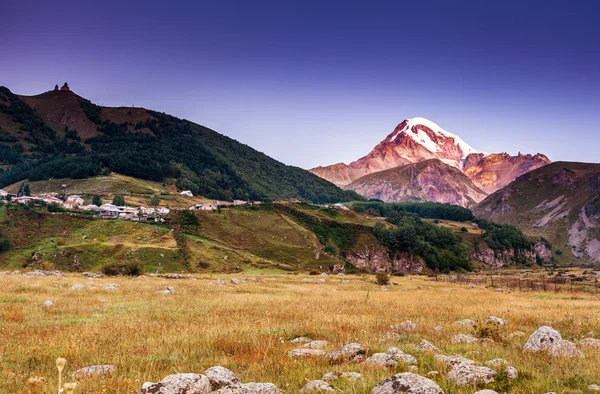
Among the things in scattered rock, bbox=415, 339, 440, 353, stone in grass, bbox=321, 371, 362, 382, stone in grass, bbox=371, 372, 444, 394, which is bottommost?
scattered rock, bbox=415, 339, 440, 353

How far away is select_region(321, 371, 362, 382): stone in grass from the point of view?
813cm

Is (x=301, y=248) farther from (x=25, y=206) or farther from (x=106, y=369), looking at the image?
(x=106, y=369)

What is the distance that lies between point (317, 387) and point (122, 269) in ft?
204

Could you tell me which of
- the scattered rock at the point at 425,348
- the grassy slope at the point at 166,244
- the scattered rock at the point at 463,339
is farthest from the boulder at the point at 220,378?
the grassy slope at the point at 166,244

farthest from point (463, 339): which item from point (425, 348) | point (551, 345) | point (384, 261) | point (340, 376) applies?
point (384, 261)

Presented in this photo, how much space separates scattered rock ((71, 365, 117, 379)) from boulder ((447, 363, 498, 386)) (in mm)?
7720

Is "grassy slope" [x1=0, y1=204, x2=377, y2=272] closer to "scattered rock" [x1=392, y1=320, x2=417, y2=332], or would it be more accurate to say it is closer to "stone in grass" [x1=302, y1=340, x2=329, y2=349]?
"scattered rock" [x1=392, y1=320, x2=417, y2=332]

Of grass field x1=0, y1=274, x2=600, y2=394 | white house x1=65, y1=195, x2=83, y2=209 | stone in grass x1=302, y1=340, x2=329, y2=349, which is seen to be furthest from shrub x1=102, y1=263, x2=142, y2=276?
white house x1=65, y1=195, x2=83, y2=209

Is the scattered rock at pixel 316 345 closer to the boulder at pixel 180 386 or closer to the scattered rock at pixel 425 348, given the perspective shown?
the scattered rock at pixel 425 348

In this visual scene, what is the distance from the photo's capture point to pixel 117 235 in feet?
361

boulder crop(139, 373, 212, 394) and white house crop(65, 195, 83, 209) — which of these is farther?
white house crop(65, 195, 83, 209)

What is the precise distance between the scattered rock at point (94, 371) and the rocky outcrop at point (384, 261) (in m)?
159

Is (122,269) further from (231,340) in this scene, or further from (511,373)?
(511,373)

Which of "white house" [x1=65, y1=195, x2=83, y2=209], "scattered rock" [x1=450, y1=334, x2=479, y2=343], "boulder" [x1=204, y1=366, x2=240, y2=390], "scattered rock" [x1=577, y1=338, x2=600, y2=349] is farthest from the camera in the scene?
"white house" [x1=65, y1=195, x2=83, y2=209]
